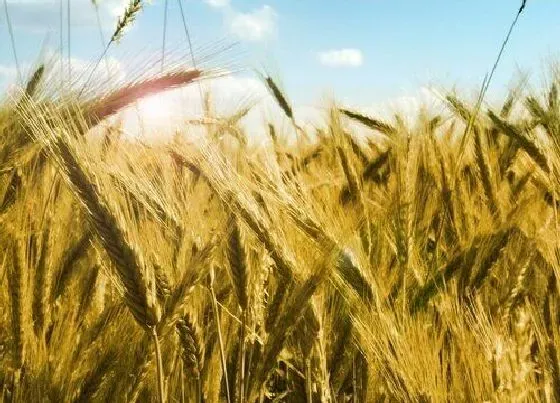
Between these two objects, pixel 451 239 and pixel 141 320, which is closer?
pixel 141 320

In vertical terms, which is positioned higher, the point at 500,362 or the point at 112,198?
the point at 112,198

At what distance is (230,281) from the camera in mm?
1571

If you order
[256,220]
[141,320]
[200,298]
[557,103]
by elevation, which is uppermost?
[557,103]

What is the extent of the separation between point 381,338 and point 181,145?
80 centimetres

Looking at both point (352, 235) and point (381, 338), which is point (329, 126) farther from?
point (381, 338)

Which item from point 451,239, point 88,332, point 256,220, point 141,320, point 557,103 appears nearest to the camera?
point 141,320

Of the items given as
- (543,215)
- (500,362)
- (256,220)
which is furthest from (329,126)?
(500,362)

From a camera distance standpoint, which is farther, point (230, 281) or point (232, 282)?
point (230, 281)

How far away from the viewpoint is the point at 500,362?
1.23 meters

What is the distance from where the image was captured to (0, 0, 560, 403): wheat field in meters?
1.21

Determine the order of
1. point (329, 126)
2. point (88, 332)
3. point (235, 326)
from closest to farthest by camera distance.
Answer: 1. point (88, 332)
2. point (235, 326)
3. point (329, 126)

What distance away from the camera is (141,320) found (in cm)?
108

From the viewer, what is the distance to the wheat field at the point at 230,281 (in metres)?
1.21

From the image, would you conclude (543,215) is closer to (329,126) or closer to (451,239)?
(451,239)
